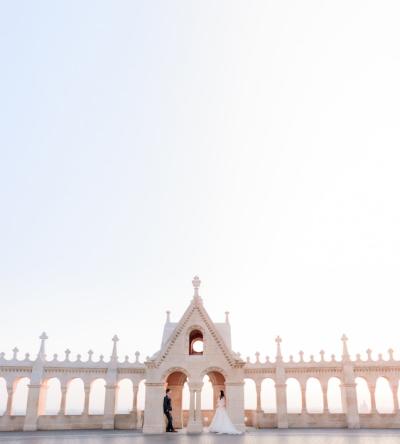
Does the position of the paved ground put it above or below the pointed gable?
below

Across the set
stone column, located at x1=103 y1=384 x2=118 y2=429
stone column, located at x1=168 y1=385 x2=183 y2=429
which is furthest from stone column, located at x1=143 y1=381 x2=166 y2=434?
stone column, located at x1=103 y1=384 x2=118 y2=429

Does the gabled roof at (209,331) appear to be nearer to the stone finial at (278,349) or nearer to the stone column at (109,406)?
the stone finial at (278,349)

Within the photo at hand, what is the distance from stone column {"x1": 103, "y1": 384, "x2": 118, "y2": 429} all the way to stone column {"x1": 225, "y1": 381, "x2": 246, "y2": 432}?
464 inches

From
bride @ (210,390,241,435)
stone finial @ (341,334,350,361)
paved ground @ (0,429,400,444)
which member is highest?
stone finial @ (341,334,350,361)

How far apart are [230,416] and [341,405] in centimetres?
1194

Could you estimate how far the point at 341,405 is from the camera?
39.8 m

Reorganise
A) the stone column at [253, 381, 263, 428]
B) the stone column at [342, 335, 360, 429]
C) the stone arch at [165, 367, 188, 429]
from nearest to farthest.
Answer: the stone column at [342, 335, 360, 429] → the stone column at [253, 381, 263, 428] → the stone arch at [165, 367, 188, 429]

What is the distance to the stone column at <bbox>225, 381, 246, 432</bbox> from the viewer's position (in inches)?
1345

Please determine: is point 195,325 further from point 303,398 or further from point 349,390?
point 349,390

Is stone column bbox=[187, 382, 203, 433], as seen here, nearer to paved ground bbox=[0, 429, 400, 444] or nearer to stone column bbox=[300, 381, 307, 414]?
paved ground bbox=[0, 429, 400, 444]

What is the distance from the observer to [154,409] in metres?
35.2

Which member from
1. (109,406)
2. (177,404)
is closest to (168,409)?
(177,404)

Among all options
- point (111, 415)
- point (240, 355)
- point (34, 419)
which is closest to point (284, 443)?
point (240, 355)

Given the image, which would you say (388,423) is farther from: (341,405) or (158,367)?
(158,367)
